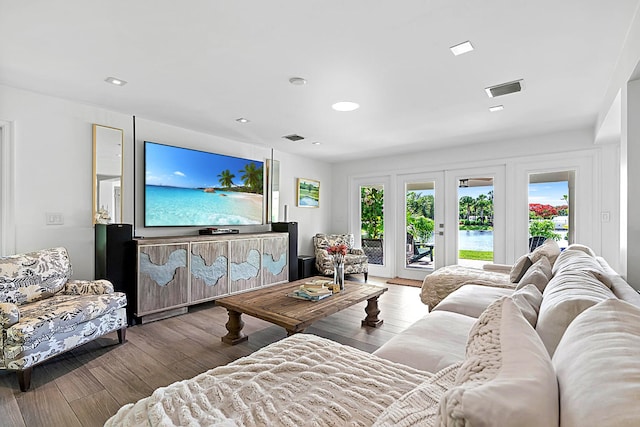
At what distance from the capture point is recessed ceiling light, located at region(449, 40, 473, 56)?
2.12 m

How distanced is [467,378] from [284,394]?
0.66m

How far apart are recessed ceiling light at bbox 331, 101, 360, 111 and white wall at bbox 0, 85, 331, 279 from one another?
2247 millimetres

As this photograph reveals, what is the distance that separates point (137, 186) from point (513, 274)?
4.12 metres

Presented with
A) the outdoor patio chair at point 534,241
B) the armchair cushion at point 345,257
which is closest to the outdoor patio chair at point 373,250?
the armchair cushion at point 345,257

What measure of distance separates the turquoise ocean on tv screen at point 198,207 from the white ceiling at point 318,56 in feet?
3.06

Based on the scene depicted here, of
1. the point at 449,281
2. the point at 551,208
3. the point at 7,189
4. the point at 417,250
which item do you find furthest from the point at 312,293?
the point at 551,208

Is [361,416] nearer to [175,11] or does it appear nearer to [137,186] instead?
[175,11]

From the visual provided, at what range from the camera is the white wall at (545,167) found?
156 inches

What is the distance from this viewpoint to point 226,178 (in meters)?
4.51

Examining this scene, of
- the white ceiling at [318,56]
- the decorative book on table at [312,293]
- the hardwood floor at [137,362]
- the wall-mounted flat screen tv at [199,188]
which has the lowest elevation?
the hardwood floor at [137,362]

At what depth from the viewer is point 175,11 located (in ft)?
5.90

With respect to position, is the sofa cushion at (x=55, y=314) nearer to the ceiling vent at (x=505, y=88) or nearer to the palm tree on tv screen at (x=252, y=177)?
the palm tree on tv screen at (x=252, y=177)

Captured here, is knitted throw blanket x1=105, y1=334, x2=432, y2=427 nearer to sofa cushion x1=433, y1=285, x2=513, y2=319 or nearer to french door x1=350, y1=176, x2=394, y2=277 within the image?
sofa cushion x1=433, y1=285, x2=513, y2=319

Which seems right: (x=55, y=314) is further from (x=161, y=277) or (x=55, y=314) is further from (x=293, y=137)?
(x=293, y=137)
